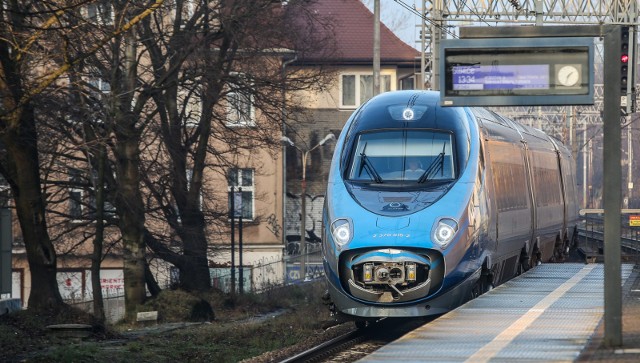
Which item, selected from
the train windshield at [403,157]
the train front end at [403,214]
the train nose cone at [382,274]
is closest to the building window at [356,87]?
the train front end at [403,214]

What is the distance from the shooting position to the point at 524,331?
1181cm

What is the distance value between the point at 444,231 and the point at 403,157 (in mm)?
1841

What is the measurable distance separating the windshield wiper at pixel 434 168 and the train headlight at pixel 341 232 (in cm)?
150

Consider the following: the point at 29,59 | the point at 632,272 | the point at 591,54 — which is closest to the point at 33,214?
the point at 29,59

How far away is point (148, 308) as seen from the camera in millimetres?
26844

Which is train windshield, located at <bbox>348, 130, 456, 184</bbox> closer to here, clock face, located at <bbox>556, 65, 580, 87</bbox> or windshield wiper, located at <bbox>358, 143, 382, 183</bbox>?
windshield wiper, located at <bbox>358, 143, 382, 183</bbox>

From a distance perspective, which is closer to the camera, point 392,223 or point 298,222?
point 392,223

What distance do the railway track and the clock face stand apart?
4.32 meters

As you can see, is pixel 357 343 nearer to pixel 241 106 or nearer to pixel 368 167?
pixel 368 167

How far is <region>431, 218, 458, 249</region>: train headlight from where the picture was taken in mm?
15758

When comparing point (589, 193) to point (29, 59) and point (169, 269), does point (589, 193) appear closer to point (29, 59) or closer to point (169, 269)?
point (169, 269)

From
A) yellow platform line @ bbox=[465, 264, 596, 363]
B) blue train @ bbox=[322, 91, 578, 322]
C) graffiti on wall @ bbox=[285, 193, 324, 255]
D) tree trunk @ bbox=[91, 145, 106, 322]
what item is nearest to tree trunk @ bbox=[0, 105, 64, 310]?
tree trunk @ bbox=[91, 145, 106, 322]

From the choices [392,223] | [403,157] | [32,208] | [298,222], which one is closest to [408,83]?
[298,222]

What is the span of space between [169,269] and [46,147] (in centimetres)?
875
